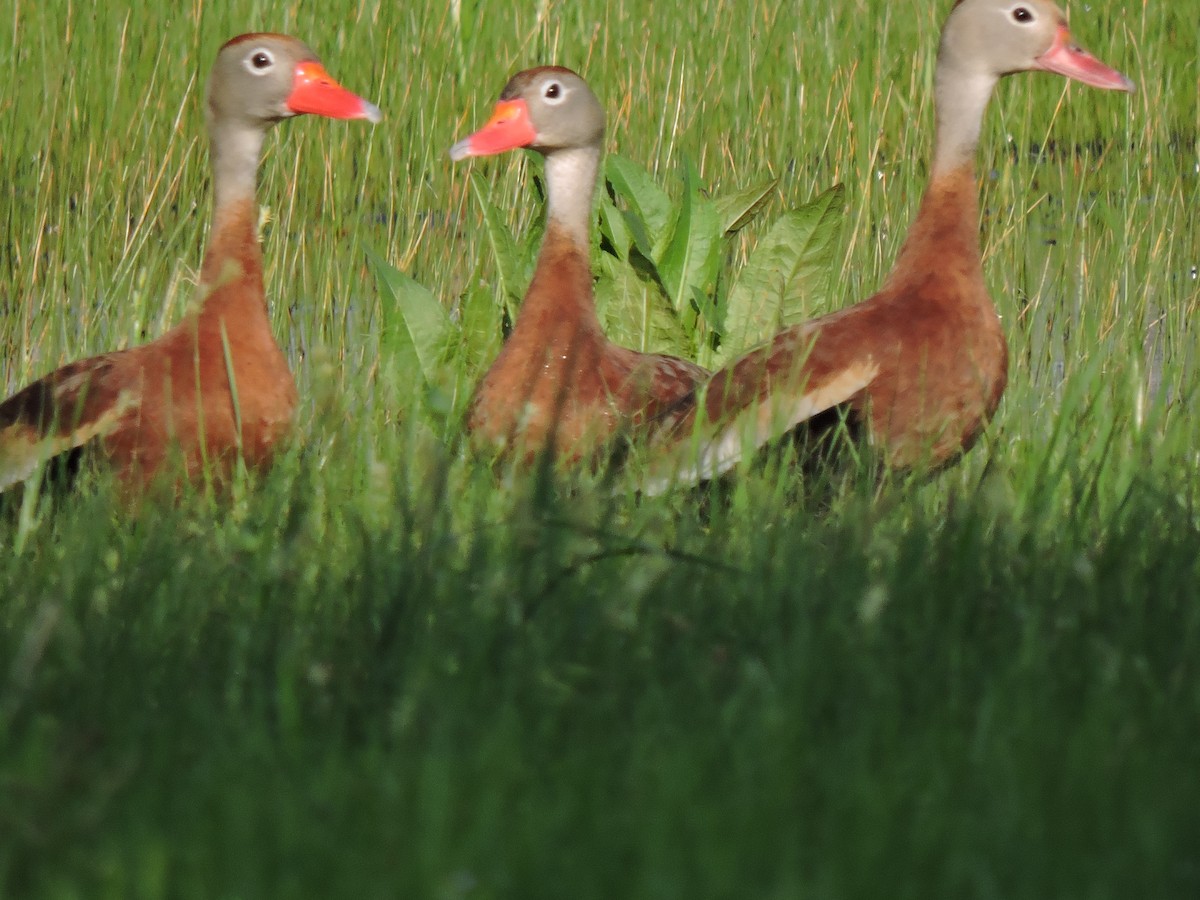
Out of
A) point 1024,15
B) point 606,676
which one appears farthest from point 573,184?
point 606,676

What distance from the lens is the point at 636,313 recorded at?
5.14 metres

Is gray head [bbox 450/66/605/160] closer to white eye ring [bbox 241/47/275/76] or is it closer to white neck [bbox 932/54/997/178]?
white eye ring [bbox 241/47/275/76]

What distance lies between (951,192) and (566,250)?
37.5 inches

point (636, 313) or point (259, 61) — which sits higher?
point (259, 61)

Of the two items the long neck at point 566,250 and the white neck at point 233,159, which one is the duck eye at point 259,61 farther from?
the long neck at point 566,250

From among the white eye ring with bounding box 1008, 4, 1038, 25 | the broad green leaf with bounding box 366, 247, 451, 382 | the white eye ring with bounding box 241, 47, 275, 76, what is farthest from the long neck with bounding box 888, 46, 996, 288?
the white eye ring with bounding box 241, 47, 275, 76

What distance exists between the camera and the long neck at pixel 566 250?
444cm

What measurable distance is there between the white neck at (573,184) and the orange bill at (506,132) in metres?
0.10

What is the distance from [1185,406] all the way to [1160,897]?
250 centimetres

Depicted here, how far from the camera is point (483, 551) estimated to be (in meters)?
2.78

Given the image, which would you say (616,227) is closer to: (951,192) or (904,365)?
(951,192)

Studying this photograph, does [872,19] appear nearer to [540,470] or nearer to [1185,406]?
[1185,406]

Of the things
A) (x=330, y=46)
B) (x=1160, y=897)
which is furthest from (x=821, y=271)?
(x=1160, y=897)

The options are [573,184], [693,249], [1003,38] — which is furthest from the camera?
[693,249]
